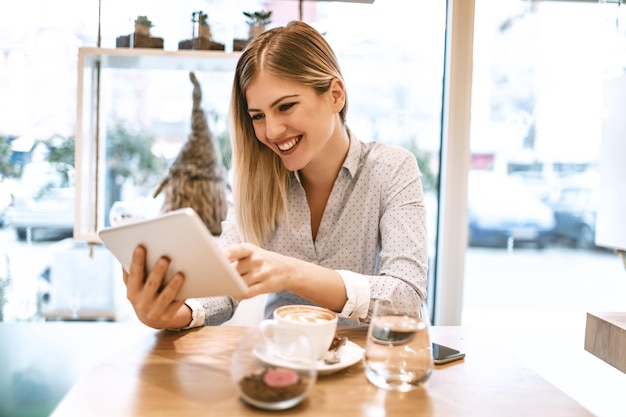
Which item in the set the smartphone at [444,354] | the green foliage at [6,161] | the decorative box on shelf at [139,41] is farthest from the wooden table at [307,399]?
the green foliage at [6,161]

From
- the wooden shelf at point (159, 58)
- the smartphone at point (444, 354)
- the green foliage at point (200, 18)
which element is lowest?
the smartphone at point (444, 354)

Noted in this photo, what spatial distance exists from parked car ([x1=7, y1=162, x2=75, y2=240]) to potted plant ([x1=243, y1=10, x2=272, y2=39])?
3.36 ft

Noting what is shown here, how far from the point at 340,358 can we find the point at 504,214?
1858mm

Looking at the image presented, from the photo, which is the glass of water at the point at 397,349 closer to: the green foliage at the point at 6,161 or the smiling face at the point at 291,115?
the smiling face at the point at 291,115

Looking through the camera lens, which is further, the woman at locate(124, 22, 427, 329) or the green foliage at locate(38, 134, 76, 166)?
the green foliage at locate(38, 134, 76, 166)

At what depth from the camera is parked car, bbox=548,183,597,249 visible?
2.57m

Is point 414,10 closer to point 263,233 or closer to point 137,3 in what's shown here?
point 137,3

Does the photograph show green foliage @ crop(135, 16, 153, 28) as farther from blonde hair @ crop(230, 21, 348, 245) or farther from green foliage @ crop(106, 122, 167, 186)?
blonde hair @ crop(230, 21, 348, 245)

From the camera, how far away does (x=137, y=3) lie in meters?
2.31

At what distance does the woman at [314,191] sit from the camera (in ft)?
4.04

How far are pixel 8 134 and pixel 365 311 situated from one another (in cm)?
205

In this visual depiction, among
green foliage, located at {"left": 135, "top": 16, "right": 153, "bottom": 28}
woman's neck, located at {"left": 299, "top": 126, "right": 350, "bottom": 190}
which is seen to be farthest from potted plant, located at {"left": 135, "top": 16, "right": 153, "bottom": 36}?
woman's neck, located at {"left": 299, "top": 126, "right": 350, "bottom": 190}

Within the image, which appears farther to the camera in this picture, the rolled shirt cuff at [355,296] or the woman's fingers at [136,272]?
the rolled shirt cuff at [355,296]

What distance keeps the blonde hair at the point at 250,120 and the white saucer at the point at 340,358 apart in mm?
543
